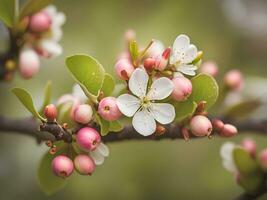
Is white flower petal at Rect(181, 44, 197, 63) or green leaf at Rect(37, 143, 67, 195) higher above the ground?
white flower petal at Rect(181, 44, 197, 63)

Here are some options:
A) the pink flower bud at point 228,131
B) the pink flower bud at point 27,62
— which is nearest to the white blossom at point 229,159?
the pink flower bud at point 228,131

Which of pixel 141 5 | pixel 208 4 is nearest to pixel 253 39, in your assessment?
pixel 208 4

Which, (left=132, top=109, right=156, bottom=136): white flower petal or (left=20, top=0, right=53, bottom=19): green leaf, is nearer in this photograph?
(left=132, top=109, right=156, bottom=136): white flower petal

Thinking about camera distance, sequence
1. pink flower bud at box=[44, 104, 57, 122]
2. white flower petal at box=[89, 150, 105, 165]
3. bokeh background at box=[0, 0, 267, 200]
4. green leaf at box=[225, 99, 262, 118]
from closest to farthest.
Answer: pink flower bud at box=[44, 104, 57, 122] < white flower petal at box=[89, 150, 105, 165] < green leaf at box=[225, 99, 262, 118] < bokeh background at box=[0, 0, 267, 200]

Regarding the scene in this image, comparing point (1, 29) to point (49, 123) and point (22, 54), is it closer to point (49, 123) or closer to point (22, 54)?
point (22, 54)

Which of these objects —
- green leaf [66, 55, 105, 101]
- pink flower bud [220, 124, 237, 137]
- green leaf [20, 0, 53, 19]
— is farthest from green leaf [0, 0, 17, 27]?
pink flower bud [220, 124, 237, 137]

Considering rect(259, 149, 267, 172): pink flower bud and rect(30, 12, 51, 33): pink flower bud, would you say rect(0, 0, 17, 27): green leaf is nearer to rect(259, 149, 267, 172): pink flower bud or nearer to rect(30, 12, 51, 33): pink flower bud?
rect(30, 12, 51, 33): pink flower bud

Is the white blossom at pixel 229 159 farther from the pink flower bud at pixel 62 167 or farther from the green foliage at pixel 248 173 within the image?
the pink flower bud at pixel 62 167

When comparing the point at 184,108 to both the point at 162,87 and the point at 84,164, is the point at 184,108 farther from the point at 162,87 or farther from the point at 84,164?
the point at 84,164

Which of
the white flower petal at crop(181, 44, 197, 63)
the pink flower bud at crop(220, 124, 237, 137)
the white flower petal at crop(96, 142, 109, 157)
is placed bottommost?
the white flower petal at crop(96, 142, 109, 157)
